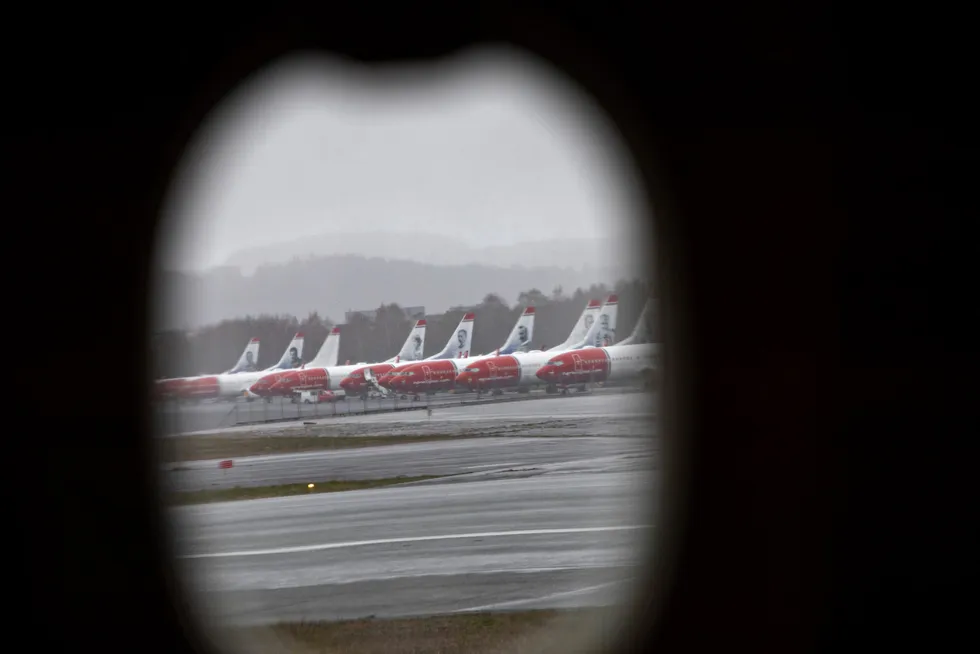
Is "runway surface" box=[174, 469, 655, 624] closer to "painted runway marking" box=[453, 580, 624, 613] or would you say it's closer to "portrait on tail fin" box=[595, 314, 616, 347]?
"painted runway marking" box=[453, 580, 624, 613]

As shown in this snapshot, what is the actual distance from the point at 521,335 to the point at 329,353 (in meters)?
5.57

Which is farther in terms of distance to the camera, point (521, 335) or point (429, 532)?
point (521, 335)

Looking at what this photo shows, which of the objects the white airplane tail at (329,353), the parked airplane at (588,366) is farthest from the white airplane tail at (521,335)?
the white airplane tail at (329,353)

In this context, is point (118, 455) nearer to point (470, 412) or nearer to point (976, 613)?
point (976, 613)

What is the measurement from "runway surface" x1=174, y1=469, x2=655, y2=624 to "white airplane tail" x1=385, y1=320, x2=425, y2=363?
686 inches

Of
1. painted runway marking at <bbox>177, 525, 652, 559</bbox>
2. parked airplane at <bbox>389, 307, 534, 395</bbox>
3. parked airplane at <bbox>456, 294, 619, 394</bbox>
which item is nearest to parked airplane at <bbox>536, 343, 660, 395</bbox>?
parked airplane at <bbox>456, 294, 619, 394</bbox>

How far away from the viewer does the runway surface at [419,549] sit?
14.3ft

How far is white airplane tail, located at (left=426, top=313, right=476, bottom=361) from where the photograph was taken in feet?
88.4

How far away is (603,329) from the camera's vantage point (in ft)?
85.6

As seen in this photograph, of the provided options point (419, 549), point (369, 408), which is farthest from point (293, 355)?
point (419, 549)

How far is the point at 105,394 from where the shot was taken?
8.79 feet

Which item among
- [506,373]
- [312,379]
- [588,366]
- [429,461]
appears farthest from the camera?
[312,379]

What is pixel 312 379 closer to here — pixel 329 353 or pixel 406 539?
pixel 329 353

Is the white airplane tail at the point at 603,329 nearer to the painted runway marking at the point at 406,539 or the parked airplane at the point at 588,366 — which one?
the parked airplane at the point at 588,366
